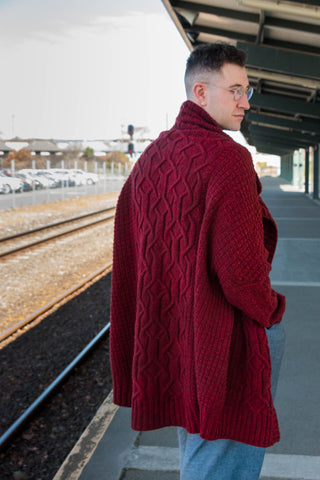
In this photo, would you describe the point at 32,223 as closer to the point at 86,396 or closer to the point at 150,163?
the point at 86,396

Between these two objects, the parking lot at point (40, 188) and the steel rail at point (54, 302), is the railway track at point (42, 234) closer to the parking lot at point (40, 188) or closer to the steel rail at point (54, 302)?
the steel rail at point (54, 302)

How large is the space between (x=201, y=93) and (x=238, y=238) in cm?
49

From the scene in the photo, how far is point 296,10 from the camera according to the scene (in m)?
7.28

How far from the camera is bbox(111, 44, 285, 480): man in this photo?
1.63m

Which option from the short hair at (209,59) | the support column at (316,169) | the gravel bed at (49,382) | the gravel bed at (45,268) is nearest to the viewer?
the short hair at (209,59)

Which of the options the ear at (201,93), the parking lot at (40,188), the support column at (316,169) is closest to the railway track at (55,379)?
the ear at (201,93)

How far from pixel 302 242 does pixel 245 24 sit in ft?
12.9

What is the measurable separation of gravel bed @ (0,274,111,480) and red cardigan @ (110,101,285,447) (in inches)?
76.4

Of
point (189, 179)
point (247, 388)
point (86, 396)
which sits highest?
point (189, 179)

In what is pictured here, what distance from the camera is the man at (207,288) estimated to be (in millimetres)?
1633

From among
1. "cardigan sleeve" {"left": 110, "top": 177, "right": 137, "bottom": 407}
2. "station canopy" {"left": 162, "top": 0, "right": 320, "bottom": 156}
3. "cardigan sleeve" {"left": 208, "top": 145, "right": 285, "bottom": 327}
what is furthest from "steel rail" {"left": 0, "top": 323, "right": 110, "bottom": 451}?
"station canopy" {"left": 162, "top": 0, "right": 320, "bottom": 156}

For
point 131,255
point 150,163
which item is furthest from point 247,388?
point 150,163

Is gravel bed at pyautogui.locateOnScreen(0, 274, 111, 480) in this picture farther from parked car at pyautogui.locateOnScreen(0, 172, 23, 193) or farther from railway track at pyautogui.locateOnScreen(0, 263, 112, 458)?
parked car at pyautogui.locateOnScreen(0, 172, 23, 193)

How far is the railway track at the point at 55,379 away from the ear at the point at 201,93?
8.78ft
